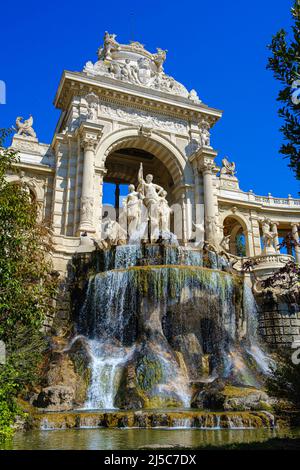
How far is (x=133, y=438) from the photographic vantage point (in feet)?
24.9

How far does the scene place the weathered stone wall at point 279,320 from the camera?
782 inches

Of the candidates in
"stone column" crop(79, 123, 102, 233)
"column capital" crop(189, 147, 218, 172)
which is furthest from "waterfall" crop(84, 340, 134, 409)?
"column capital" crop(189, 147, 218, 172)

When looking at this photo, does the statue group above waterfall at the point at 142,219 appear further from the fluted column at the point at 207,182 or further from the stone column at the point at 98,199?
the fluted column at the point at 207,182

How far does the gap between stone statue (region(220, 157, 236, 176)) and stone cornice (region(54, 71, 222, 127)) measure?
5.50 m

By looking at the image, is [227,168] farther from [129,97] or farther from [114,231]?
[114,231]

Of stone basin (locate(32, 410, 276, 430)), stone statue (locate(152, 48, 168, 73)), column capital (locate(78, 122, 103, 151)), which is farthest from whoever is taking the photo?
stone statue (locate(152, 48, 168, 73))

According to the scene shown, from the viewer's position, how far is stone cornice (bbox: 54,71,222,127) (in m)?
28.7

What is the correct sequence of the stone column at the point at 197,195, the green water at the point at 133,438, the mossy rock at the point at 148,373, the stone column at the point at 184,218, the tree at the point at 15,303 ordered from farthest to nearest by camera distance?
the stone column at the point at 197,195 < the stone column at the point at 184,218 < the mossy rock at the point at 148,373 < the tree at the point at 15,303 < the green water at the point at 133,438

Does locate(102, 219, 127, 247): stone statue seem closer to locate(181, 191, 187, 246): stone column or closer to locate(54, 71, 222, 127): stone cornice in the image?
locate(181, 191, 187, 246): stone column

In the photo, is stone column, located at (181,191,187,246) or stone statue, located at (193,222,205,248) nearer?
stone statue, located at (193,222,205,248)

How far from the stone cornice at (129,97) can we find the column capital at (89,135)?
149 inches

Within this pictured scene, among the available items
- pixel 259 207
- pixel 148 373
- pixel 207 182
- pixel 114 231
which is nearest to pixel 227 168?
pixel 259 207

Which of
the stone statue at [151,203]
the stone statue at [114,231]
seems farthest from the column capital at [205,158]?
the stone statue at [114,231]

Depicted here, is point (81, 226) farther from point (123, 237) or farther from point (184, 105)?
point (184, 105)
